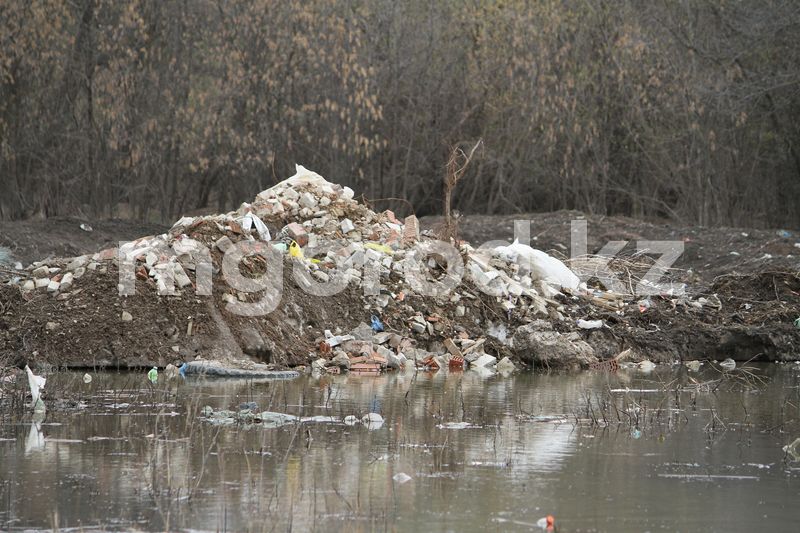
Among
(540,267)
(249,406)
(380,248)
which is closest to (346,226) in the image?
(380,248)

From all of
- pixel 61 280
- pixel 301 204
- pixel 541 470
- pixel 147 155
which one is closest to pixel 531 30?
pixel 147 155

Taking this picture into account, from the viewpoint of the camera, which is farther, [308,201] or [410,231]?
[308,201]

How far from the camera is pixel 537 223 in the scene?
24047mm

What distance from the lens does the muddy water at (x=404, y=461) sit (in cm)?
616

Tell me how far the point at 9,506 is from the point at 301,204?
32.7 feet

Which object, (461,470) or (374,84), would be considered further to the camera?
(374,84)

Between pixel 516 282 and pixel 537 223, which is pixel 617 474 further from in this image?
pixel 537 223

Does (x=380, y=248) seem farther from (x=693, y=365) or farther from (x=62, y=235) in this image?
(x=62, y=235)

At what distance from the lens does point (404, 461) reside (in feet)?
24.9

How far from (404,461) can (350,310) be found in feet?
21.1

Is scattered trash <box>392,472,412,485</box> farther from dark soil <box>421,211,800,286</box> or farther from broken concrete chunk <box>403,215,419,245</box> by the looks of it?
dark soil <box>421,211,800,286</box>

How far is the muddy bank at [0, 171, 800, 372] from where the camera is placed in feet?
41.3

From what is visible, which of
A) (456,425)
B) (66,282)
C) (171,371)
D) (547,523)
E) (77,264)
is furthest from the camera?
(77,264)

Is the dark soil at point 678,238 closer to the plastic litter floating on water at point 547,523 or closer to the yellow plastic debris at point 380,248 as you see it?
the yellow plastic debris at point 380,248
